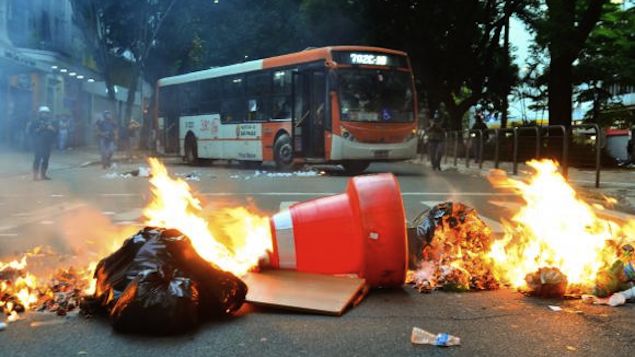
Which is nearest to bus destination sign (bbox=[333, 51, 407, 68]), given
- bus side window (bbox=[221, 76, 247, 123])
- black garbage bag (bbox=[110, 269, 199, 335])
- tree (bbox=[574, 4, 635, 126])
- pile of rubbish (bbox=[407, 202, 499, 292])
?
bus side window (bbox=[221, 76, 247, 123])

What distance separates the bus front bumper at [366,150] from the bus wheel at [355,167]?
69 cm

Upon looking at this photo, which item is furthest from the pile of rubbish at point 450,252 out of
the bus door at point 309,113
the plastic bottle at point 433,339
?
the bus door at point 309,113

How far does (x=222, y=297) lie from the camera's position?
149 inches

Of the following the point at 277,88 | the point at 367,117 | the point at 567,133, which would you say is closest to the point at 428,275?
the point at 567,133

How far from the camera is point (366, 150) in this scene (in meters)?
15.4

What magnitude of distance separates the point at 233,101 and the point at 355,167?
14.5ft

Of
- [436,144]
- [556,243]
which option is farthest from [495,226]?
[436,144]

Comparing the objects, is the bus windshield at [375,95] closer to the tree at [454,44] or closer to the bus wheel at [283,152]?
the bus wheel at [283,152]

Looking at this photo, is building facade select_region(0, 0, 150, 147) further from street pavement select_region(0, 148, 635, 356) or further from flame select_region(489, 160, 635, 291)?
flame select_region(489, 160, 635, 291)

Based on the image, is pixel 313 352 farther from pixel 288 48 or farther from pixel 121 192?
pixel 288 48

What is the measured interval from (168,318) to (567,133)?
11564mm

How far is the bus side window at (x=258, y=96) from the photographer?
17.4 meters

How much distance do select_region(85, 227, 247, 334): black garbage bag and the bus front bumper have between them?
11.2m

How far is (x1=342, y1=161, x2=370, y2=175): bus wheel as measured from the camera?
53.6 ft
